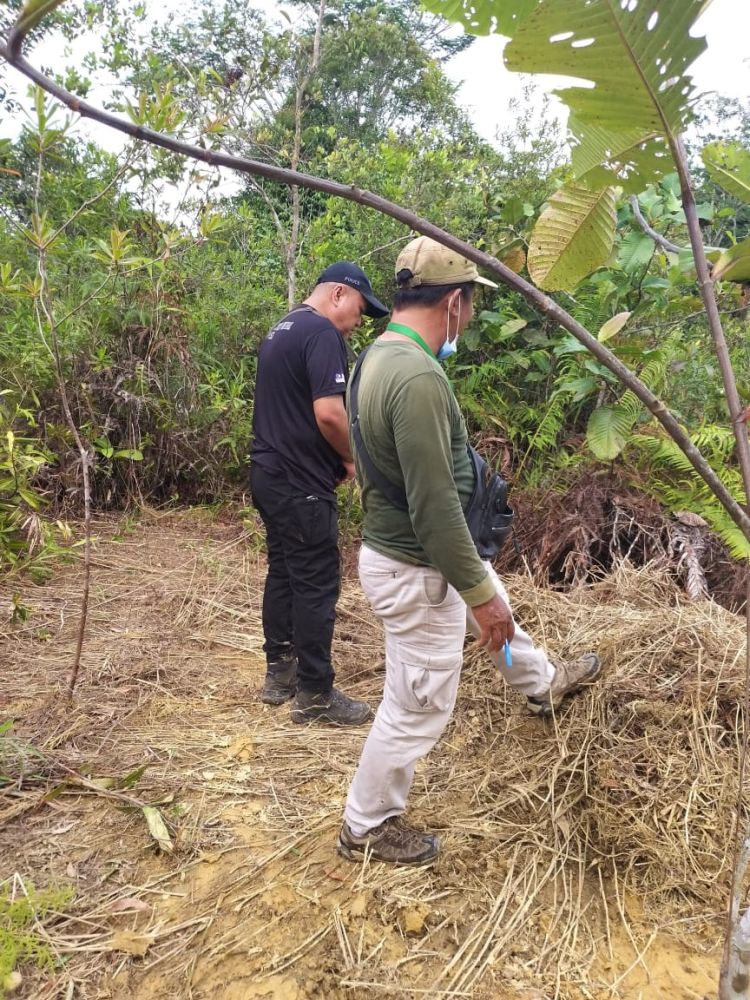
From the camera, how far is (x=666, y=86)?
2.80ft

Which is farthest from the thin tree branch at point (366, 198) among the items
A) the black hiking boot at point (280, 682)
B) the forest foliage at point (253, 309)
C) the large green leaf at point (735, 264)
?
the forest foliage at point (253, 309)

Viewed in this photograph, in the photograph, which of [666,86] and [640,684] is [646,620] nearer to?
[640,684]

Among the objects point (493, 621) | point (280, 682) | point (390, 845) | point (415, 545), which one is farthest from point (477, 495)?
point (280, 682)

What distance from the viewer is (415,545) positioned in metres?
2.01

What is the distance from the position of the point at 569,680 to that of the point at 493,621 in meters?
0.80

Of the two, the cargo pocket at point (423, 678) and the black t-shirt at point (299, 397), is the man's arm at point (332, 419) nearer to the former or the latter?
the black t-shirt at point (299, 397)

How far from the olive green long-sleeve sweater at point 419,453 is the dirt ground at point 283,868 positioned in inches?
37.5

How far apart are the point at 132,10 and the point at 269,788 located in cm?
579

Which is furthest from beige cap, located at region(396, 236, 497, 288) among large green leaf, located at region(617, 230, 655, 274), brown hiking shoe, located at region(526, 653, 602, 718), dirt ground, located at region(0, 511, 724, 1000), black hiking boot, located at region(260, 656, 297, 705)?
large green leaf, located at region(617, 230, 655, 274)

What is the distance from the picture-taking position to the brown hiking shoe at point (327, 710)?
305 centimetres

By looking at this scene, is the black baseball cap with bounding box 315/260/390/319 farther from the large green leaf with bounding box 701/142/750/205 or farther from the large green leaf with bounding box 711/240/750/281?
the large green leaf with bounding box 711/240/750/281

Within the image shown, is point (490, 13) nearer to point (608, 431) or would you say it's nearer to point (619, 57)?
point (619, 57)

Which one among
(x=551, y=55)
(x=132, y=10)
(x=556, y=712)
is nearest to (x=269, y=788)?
(x=556, y=712)

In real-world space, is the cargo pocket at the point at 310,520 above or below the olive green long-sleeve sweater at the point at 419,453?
below
